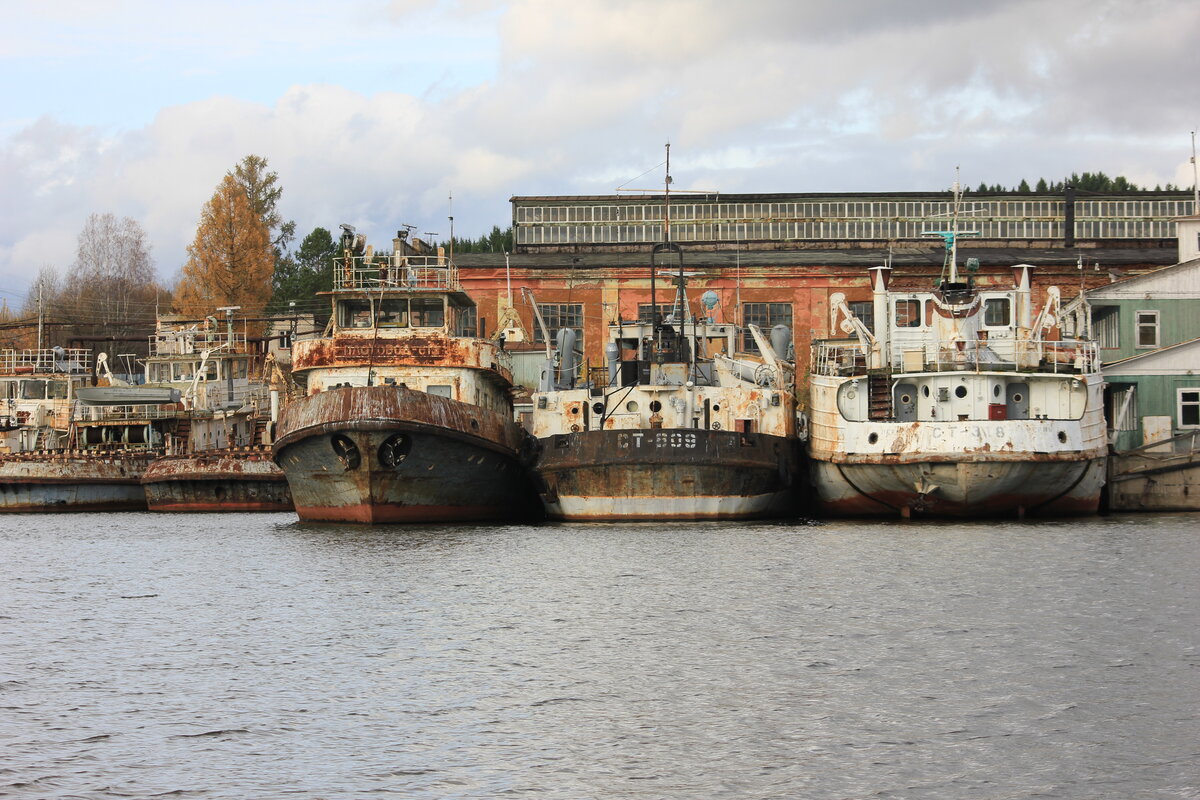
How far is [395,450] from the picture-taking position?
34.5 m

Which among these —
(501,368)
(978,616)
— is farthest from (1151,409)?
(978,616)

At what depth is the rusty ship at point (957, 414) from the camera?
1324 inches

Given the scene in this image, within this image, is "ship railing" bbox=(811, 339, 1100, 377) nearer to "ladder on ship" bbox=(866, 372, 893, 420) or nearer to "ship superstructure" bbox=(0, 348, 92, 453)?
"ladder on ship" bbox=(866, 372, 893, 420)

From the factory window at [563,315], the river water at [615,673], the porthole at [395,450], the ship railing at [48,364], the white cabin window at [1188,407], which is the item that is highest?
the factory window at [563,315]

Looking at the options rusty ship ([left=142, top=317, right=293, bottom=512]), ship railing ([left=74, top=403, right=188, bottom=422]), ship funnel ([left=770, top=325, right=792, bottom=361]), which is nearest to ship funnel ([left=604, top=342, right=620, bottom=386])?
ship funnel ([left=770, top=325, right=792, bottom=361])

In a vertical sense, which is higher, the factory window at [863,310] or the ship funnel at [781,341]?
the factory window at [863,310]

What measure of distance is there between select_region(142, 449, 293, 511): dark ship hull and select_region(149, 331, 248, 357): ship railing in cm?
1136

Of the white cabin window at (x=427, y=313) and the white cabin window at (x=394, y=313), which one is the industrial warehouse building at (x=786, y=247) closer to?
the white cabin window at (x=427, y=313)

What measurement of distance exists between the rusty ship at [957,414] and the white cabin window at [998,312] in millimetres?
27

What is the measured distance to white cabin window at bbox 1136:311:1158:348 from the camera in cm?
4775

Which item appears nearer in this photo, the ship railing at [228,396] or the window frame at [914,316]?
the window frame at [914,316]

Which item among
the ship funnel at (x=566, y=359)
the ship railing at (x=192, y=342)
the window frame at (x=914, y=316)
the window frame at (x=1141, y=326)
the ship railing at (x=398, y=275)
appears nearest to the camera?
the window frame at (x=914, y=316)

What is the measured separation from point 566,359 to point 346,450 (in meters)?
9.79

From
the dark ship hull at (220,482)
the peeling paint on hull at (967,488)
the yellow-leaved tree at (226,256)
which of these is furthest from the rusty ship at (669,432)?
the yellow-leaved tree at (226,256)
